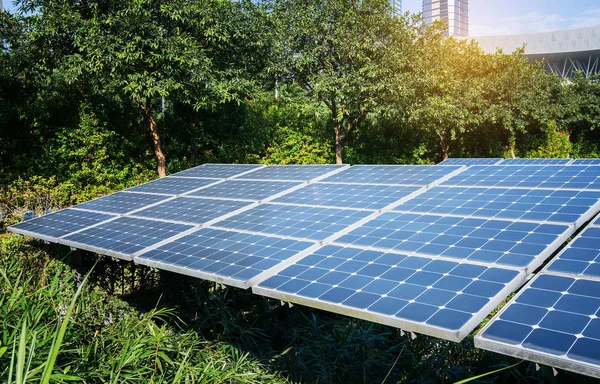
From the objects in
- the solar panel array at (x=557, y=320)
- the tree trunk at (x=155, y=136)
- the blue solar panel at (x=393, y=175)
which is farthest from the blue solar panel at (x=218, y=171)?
the solar panel array at (x=557, y=320)

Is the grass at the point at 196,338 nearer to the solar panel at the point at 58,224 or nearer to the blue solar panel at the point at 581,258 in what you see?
the solar panel at the point at 58,224

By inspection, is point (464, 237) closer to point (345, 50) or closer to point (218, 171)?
point (218, 171)

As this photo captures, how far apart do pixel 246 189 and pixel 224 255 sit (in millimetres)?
4193

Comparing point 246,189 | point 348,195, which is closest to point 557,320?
point 348,195

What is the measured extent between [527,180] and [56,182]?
15444 millimetres

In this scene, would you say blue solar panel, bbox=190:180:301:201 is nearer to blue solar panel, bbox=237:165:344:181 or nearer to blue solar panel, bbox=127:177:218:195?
blue solar panel, bbox=237:165:344:181

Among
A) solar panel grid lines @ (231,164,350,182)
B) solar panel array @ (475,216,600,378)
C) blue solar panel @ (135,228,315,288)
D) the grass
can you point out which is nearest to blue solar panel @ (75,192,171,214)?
the grass

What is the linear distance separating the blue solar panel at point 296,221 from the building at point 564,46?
319 feet

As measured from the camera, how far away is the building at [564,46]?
94.4 metres

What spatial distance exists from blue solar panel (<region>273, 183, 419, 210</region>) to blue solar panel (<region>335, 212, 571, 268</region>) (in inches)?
41.6

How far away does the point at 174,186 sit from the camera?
39.6ft

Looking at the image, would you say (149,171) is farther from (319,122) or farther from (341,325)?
(341,325)

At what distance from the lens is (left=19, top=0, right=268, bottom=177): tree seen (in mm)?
14555

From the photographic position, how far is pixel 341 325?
28.6 ft
